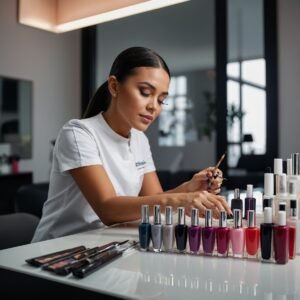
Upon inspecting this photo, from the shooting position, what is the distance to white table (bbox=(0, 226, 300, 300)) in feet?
1.78

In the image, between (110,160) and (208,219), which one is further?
(110,160)

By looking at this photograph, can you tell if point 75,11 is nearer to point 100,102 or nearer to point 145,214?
point 100,102

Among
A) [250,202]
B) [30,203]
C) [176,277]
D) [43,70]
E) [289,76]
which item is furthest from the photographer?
[43,70]

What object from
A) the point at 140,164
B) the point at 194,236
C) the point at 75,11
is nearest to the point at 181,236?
the point at 194,236

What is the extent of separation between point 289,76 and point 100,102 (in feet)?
5.92

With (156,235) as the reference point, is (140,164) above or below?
above

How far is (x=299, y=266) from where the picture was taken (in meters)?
0.68

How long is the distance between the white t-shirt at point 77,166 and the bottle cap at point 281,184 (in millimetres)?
432

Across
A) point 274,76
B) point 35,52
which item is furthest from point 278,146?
point 35,52

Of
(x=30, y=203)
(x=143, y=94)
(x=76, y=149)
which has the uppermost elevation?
(x=143, y=94)

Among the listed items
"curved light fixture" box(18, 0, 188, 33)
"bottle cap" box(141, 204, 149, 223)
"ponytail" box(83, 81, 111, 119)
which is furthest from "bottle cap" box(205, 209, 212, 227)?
"curved light fixture" box(18, 0, 188, 33)

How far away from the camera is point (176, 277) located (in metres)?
0.61

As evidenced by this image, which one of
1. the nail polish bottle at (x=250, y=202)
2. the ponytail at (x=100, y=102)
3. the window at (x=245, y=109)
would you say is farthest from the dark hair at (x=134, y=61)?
the window at (x=245, y=109)

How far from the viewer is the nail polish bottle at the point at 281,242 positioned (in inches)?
27.1
